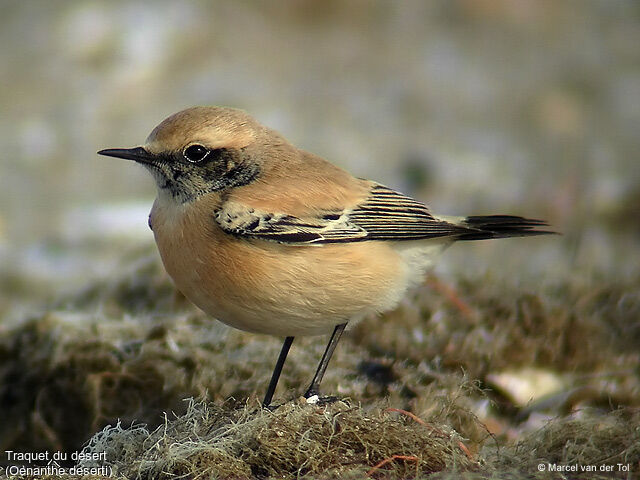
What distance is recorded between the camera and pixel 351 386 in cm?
457

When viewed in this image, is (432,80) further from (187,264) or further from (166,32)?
(187,264)

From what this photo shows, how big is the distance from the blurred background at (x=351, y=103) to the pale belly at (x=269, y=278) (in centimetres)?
301

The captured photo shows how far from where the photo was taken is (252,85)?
→ 917 cm

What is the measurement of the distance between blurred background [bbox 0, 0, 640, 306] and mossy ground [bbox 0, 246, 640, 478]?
1451 mm

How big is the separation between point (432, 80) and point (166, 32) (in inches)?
129

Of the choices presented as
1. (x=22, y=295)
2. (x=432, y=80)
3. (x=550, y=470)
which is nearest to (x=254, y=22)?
(x=432, y=80)

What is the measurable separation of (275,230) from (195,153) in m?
0.56

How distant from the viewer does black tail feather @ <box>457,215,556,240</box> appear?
4242 mm

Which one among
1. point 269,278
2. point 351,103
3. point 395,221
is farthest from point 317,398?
point 351,103

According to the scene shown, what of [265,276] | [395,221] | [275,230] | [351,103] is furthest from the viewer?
[351,103]

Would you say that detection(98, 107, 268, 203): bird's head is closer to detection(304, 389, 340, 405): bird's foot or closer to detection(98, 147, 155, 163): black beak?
detection(98, 147, 155, 163): black beak

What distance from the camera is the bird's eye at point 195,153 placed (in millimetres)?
3930

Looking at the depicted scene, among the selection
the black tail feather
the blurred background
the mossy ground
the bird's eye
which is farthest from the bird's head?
the blurred background

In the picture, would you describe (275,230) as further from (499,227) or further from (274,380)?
(499,227)
